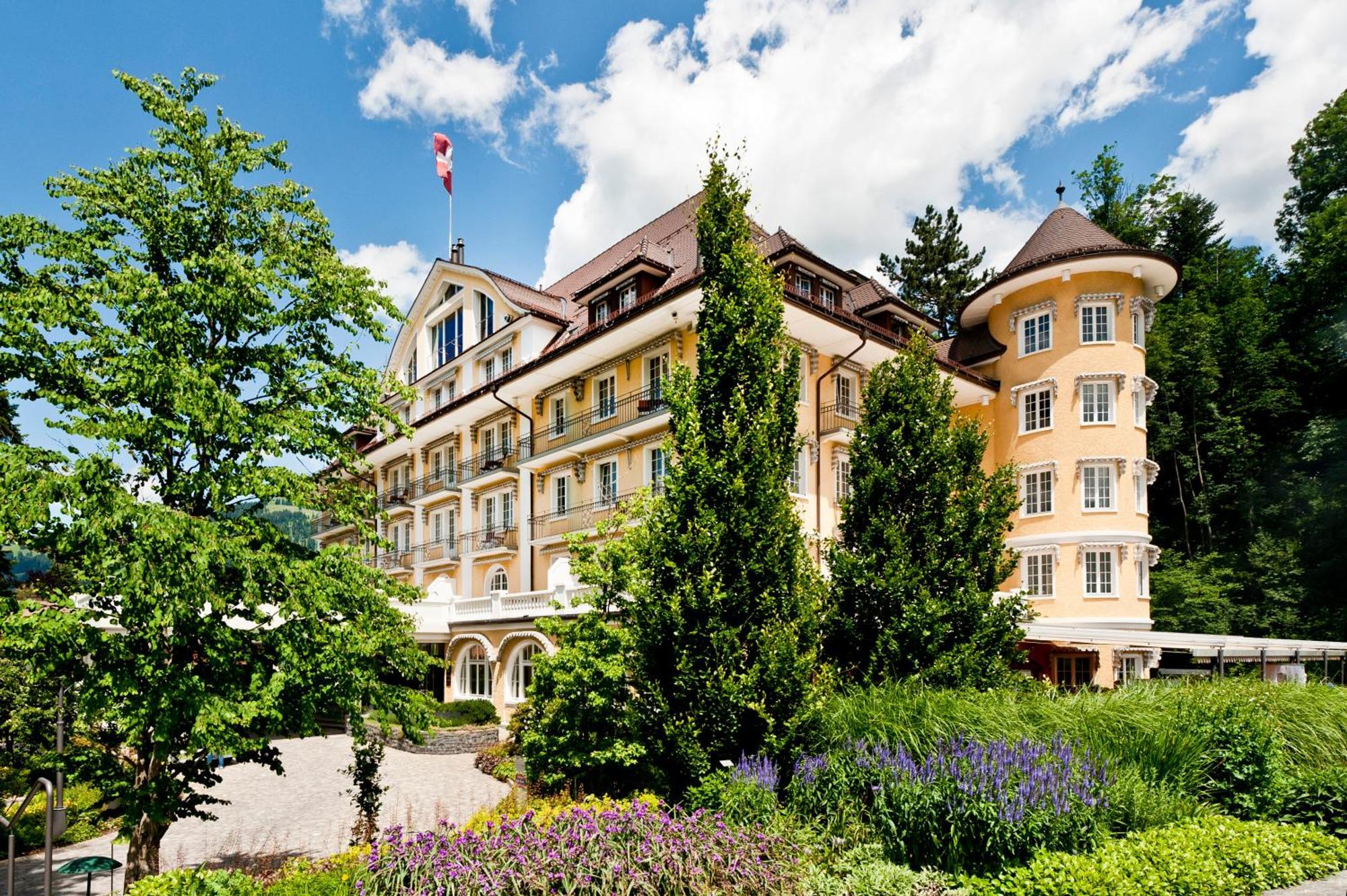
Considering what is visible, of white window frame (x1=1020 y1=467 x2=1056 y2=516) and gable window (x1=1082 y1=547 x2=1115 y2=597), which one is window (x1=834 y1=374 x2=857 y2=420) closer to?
white window frame (x1=1020 y1=467 x2=1056 y2=516)

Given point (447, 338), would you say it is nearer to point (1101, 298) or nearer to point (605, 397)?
point (605, 397)

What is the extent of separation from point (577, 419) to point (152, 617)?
1986 centimetres

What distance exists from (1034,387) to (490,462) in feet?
68.2

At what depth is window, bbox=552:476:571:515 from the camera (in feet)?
93.4

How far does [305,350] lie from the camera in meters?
9.95

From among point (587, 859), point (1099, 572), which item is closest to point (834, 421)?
point (1099, 572)

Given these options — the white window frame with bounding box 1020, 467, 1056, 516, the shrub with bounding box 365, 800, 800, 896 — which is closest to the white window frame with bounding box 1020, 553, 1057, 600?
the white window frame with bounding box 1020, 467, 1056, 516

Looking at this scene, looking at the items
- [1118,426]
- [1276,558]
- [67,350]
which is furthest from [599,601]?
[1276,558]

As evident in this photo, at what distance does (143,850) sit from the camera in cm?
962

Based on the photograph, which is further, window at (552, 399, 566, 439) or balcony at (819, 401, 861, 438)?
window at (552, 399, 566, 439)

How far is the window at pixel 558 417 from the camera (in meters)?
28.7

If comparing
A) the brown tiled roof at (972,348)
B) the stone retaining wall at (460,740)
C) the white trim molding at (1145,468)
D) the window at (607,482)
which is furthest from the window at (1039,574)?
the stone retaining wall at (460,740)

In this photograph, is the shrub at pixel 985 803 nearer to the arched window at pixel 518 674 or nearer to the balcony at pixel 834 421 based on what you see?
the balcony at pixel 834 421

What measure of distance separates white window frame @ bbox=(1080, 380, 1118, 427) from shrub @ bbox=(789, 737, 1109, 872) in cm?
2064
